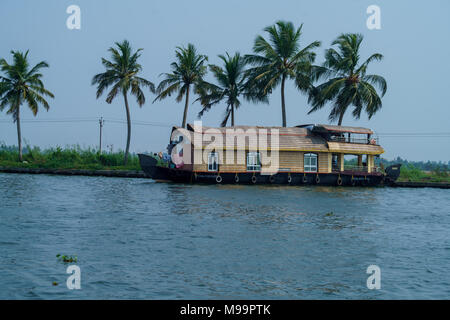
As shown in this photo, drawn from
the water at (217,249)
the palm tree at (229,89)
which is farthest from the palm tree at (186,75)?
the water at (217,249)

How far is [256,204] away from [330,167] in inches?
646

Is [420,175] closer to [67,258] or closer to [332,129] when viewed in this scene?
[332,129]

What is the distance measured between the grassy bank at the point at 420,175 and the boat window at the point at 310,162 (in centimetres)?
1134

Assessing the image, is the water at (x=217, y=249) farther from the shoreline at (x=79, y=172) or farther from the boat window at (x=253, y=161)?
the shoreline at (x=79, y=172)

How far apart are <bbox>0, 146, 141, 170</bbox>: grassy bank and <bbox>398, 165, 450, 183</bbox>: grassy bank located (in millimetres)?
25930

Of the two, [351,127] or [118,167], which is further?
[118,167]

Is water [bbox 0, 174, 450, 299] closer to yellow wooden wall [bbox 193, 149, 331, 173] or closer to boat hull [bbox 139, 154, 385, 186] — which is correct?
boat hull [bbox 139, 154, 385, 186]

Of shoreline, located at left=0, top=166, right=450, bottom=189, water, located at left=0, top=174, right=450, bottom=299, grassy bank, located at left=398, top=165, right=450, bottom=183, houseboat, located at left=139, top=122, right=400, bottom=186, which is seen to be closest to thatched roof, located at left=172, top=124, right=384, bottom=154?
houseboat, located at left=139, top=122, right=400, bottom=186

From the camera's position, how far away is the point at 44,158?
157 feet

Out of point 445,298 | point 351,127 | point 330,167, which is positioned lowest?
point 445,298

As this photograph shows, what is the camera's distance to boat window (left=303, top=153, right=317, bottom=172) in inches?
1404

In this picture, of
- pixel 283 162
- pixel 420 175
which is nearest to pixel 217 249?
pixel 283 162

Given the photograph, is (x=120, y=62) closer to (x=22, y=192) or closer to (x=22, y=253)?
(x=22, y=192)
